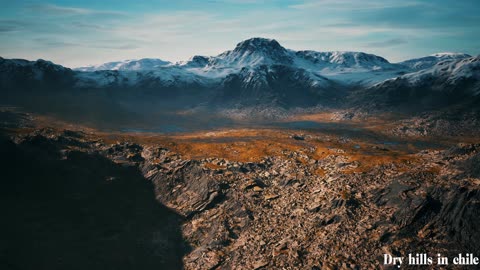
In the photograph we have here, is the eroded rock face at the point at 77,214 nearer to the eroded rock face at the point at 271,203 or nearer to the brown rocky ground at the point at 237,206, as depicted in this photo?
the brown rocky ground at the point at 237,206

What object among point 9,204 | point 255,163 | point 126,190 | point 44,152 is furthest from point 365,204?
point 44,152

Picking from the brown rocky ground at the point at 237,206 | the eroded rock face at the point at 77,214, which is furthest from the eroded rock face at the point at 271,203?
the eroded rock face at the point at 77,214

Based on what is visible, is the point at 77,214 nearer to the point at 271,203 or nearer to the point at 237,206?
the point at 237,206

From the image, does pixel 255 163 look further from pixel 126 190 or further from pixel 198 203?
pixel 126 190

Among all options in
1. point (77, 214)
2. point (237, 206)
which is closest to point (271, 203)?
point (237, 206)

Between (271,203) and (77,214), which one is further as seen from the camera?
(77,214)

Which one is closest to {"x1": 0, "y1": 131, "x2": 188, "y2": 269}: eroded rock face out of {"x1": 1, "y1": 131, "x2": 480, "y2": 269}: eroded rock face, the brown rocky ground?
the brown rocky ground
